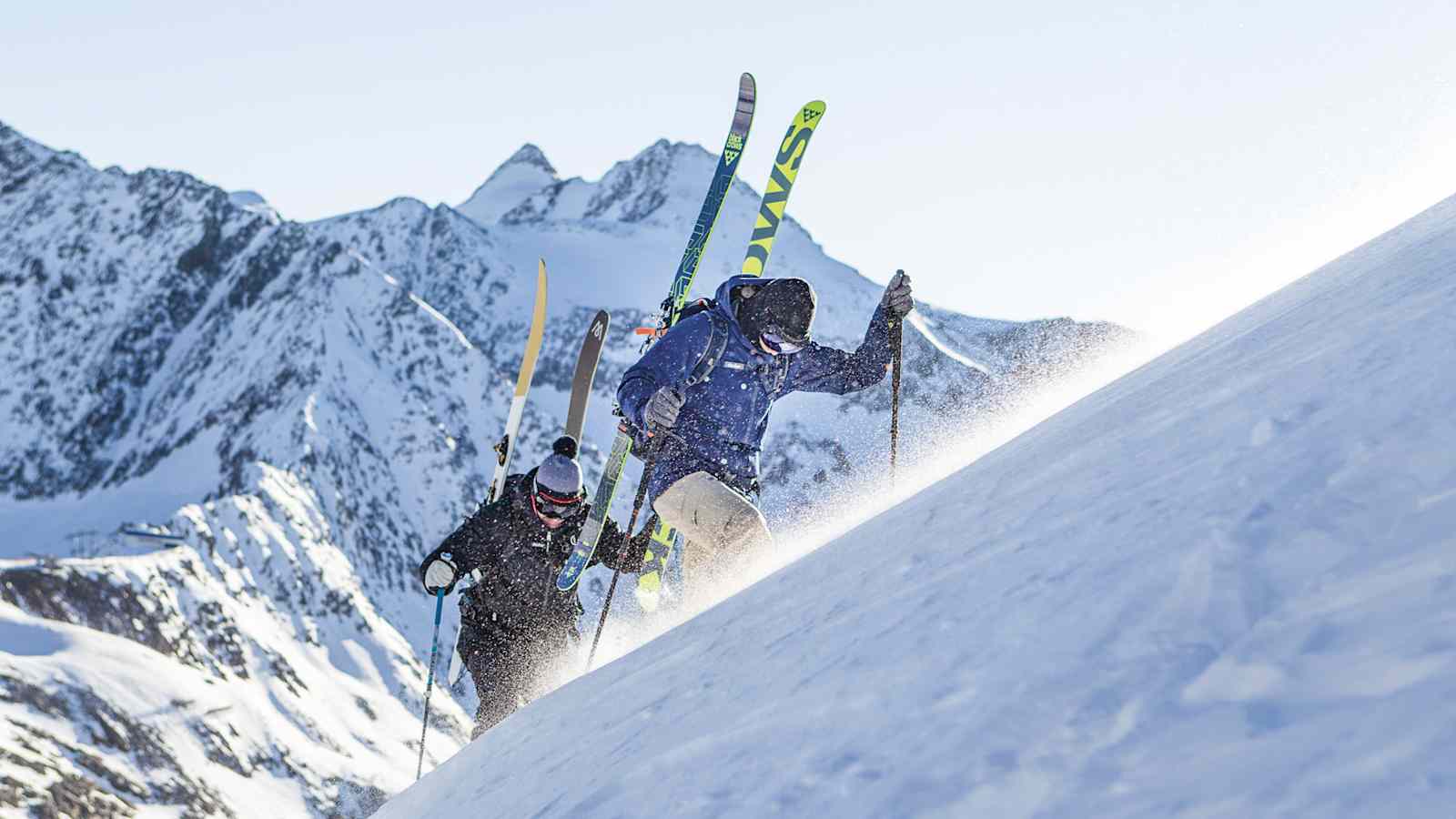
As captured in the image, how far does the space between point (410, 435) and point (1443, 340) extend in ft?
314

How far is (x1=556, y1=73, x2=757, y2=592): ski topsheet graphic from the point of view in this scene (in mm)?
8273

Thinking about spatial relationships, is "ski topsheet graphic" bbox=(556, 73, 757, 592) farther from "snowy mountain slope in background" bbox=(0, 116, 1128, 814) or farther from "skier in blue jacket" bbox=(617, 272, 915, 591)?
"snowy mountain slope in background" bbox=(0, 116, 1128, 814)

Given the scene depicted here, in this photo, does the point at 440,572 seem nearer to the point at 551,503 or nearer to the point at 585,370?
the point at 551,503

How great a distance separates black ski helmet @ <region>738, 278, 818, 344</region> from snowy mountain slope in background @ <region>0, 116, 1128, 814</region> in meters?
30.9

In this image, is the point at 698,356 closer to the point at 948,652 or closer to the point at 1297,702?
the point at 948,652

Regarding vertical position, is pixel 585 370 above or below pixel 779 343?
above

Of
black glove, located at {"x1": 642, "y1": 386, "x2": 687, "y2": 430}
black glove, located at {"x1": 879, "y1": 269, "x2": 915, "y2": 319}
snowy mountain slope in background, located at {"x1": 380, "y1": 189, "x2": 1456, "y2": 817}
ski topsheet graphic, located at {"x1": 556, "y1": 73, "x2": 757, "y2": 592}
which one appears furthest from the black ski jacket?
snowy mountain slope in background, located at {"x1": 380, "y1": 189, "x2": 1456, "y2": 817}

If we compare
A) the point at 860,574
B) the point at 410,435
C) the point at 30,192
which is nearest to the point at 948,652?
the point at 860,574

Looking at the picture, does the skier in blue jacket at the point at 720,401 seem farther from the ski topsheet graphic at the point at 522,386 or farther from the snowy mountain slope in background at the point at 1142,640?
the ski topsheet graphic at the point at 522,386

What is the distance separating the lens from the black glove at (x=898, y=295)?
7.54 meters

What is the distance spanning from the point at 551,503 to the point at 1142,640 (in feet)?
21.5

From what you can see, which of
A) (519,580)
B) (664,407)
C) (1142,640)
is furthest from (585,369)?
(1142,640)

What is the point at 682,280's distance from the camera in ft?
42.7

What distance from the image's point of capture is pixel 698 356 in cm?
667
